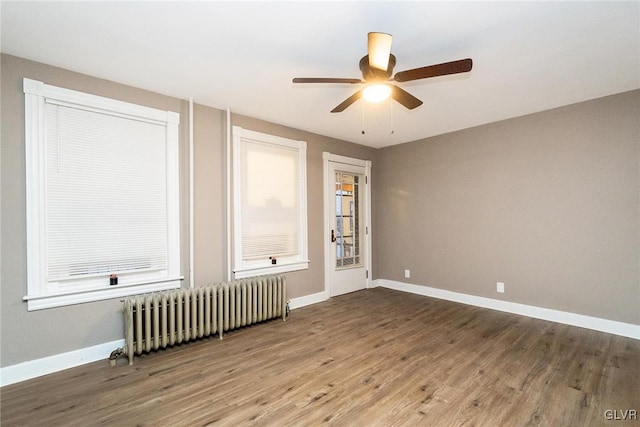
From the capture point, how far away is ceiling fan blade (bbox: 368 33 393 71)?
1.73 meters

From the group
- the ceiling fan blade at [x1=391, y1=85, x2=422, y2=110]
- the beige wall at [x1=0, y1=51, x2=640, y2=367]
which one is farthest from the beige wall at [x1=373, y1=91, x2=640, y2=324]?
the ceiling fan blade at [x1=391, y1=85, x2=422, y2=110]

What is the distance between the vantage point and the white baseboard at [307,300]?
422 centimetres

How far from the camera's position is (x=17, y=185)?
2.38 meters

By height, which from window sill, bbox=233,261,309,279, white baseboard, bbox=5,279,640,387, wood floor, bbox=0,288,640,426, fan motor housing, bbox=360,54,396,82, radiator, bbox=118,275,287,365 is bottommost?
wood floor, bbox=0,288,640,426

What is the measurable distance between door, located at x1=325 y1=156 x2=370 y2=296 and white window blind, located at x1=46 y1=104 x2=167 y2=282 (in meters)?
2.55

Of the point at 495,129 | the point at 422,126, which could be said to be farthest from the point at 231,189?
the point at 495,129

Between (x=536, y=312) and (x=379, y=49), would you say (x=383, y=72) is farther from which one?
(x=536, y=312)

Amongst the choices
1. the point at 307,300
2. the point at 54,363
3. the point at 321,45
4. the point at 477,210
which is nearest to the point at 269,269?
the point at 307,300

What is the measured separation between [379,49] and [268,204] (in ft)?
8.56

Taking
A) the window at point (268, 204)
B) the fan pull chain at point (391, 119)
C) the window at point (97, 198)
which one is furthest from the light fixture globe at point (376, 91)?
the window at point (97, 198)

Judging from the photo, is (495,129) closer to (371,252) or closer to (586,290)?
(586,290)

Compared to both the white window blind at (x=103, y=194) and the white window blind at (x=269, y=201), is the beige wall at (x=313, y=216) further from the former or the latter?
the white window blind at (x=103, y=194)

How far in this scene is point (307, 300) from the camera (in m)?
4.40

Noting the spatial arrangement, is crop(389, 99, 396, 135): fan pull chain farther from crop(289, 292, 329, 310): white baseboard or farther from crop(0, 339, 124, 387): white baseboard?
crop(0, 339, 124, 387): white baseboard
